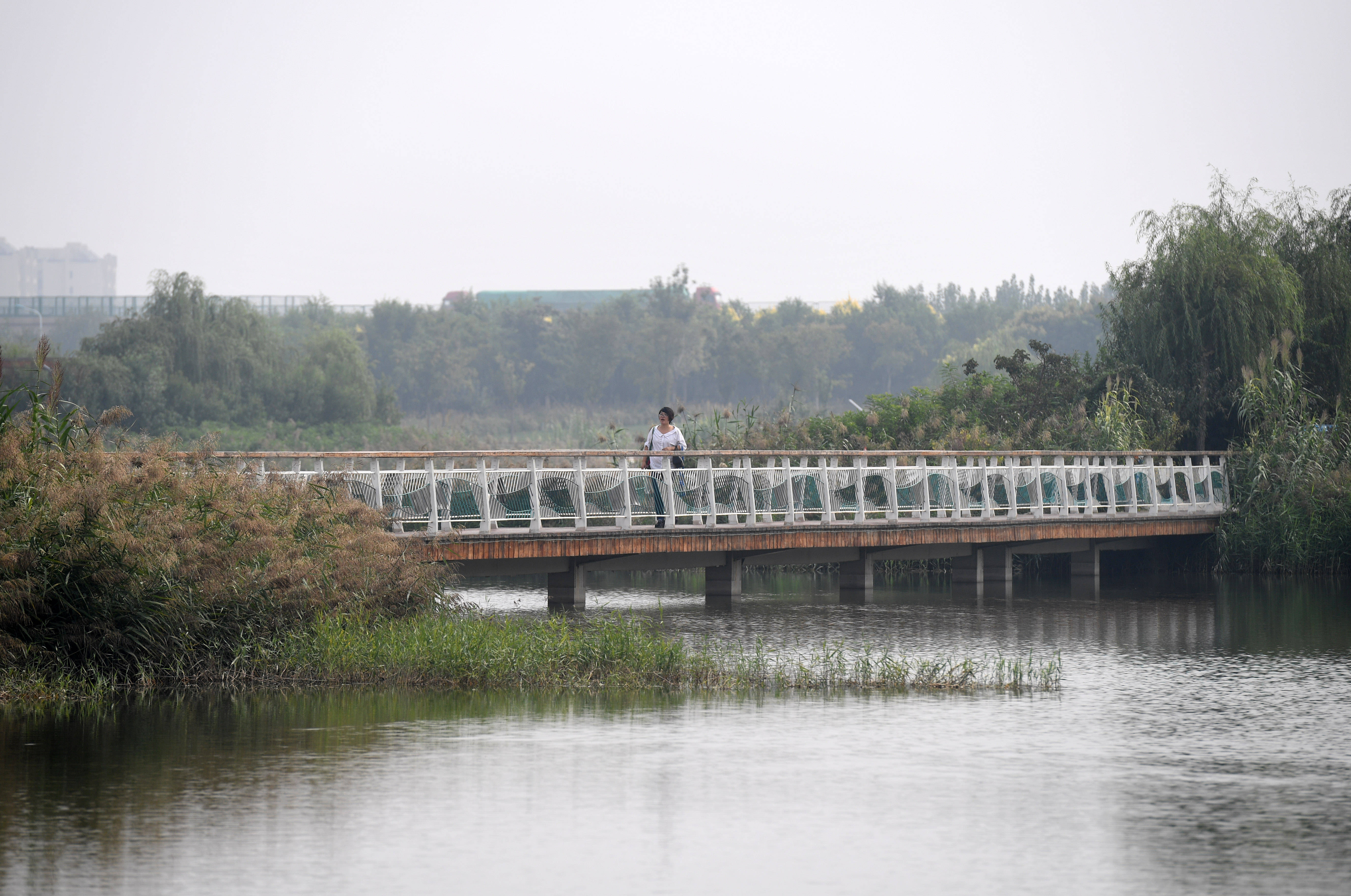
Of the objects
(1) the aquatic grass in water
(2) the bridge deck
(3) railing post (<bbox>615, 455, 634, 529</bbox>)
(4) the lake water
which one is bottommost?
(4) the lake water

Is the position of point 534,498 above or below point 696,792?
above

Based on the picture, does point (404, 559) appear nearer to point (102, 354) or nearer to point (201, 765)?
point (201, 765)

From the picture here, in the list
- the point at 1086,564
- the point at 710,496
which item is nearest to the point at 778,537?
the point at 710,496

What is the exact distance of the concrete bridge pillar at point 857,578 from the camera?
27859 mm

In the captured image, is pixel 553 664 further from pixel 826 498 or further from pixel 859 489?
pixel 859 489

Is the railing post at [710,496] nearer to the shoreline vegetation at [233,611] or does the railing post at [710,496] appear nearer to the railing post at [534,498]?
the railing post at [534,498]

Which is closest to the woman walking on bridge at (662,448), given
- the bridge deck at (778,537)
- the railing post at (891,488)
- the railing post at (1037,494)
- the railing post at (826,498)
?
the bridge deck at (778,537)

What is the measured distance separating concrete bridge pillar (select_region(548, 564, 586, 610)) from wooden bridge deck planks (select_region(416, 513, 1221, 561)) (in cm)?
53

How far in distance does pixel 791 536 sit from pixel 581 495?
4.27 metres

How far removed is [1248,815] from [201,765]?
260 inches

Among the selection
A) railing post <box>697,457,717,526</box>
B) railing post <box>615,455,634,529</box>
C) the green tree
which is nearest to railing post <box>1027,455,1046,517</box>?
railing post <box>697,457,717,526</box>

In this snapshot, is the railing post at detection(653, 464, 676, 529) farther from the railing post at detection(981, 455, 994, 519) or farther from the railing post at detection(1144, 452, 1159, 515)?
the railing post at detection(1144, 452, 1159, 515)

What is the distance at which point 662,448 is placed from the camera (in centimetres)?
2372

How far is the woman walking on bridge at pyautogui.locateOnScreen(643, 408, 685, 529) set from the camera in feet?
77.5
